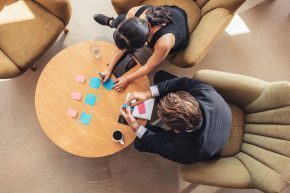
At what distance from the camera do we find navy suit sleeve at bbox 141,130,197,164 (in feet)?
6.62

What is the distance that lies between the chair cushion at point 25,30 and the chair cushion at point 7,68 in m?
0.04

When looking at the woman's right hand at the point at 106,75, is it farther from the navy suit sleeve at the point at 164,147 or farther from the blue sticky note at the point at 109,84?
the navy suit sleeve at the point at 164,147

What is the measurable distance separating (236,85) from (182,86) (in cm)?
41

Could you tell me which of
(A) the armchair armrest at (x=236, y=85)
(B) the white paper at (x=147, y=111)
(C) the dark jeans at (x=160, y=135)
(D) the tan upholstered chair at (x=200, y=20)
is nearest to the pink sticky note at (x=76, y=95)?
(B) the white paper at (x=147, y=111)

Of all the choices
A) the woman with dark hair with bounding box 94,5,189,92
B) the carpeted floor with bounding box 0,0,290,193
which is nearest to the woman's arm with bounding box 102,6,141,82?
the woman with dark hair with bounding box 94,5,189,92

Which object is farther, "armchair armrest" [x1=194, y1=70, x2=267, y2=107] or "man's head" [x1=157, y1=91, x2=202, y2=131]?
"armchair armrest" [x1=194, y1=70, x2=267, y2=107]

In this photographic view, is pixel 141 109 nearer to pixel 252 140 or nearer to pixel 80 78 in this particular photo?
pixel 80 78

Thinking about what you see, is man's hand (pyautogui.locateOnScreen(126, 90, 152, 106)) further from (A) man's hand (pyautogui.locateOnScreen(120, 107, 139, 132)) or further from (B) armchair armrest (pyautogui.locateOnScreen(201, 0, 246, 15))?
(B) armchair armrest (pyautogui.locateOnScreen(201, 0, 246, 15))

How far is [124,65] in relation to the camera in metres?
2.64

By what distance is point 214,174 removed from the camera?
2.10 m

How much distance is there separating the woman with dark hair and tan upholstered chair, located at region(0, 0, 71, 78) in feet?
2.20

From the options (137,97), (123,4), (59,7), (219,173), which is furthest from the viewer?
(123,4)

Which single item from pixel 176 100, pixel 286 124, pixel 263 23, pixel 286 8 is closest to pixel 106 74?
pixel 176 100

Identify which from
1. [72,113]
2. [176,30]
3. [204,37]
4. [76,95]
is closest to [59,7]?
[76,95]
